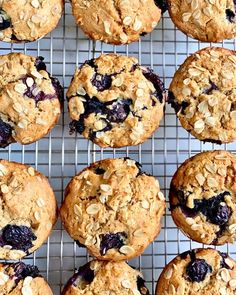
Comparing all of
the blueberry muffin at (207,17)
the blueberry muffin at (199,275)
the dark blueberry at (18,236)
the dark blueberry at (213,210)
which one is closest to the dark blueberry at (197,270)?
the blueberry muffin at (199,275)

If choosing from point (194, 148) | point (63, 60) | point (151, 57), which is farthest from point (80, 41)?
point (194, 148)

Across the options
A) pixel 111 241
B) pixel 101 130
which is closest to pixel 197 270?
pixel 111 241

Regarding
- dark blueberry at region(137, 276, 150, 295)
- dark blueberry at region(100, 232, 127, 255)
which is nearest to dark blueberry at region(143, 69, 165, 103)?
dark blueberry at region(100, 232, 127, 255)

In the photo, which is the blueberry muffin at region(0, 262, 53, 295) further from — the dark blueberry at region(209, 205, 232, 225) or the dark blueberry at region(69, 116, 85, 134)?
the dark blueberry at region(209, 205, 232, 225)

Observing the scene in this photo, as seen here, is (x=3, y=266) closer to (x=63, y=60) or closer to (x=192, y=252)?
(x=192, y=252)

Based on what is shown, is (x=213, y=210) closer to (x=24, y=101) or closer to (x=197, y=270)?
(x=197, y=270)

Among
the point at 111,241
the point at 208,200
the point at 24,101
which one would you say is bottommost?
the point at 111,241

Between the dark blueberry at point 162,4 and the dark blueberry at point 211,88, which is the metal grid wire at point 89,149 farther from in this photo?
the dark blueberry at point 211,88
